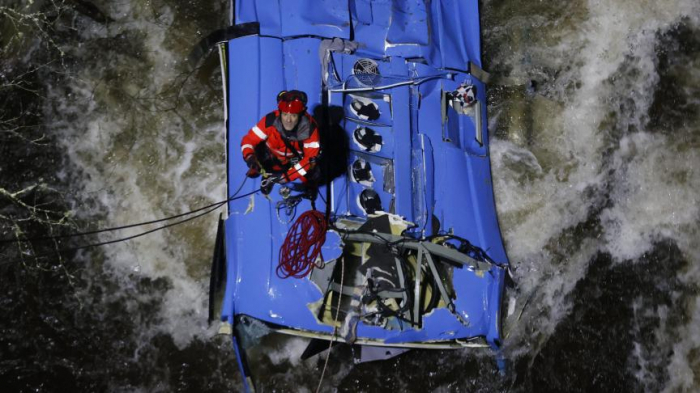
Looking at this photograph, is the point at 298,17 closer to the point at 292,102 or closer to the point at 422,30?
the point at 422,30

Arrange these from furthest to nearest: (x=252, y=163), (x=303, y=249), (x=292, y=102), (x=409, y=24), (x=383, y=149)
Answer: (x=409, y=24), (x=383, y=149), (x=303, y=249), (x=252, y=163), (x=292, y=102)

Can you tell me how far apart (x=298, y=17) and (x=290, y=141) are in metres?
1.23

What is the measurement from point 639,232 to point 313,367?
11.1 ft

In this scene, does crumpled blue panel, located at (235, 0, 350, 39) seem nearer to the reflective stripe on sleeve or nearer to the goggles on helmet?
the reflective stripe on sleeve

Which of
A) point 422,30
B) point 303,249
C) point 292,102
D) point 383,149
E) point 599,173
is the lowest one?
point 303,249

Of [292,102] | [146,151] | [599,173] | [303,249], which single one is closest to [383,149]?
[303,249]

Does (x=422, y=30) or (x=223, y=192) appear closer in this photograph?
(x=422, y=30)

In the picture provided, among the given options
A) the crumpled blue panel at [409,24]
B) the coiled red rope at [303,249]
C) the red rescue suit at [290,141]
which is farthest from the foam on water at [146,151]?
the crumpled blue panel at [409,24]

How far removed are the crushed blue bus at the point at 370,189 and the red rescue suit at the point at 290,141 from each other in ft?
0.96

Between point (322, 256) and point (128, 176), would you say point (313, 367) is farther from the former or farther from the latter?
point (128, 176)

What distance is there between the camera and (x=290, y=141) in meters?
4.80

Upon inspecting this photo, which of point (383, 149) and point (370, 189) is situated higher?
point (383, 149)

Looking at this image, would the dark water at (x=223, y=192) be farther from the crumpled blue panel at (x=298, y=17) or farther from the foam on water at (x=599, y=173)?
the crumpled blue panel at (x=298, y=17)

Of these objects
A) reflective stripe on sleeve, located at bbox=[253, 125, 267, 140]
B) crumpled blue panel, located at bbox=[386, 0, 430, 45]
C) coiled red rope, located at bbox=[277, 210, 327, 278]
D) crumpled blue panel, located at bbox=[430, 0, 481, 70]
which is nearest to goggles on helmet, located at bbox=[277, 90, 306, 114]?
reflective stripe on sleeve, located at bbox=[253, 125, 267, 140]
